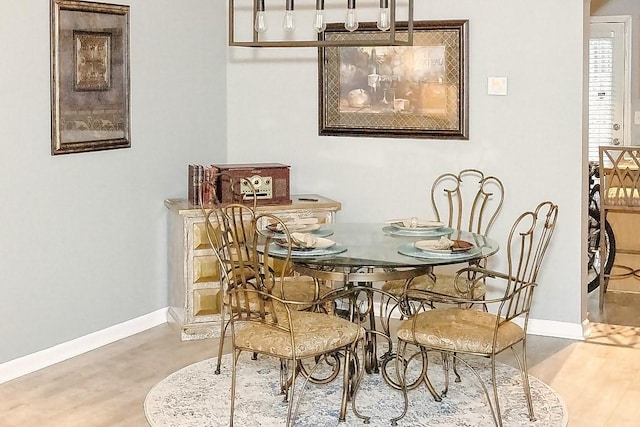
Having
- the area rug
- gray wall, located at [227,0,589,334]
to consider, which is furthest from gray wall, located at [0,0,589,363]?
the area rug

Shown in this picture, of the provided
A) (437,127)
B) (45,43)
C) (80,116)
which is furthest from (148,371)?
(437,127)

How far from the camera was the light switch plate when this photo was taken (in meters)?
5.29

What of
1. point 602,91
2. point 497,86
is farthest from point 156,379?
point 602,91

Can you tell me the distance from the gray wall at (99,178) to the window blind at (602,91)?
12.7 ft

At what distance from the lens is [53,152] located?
4.66 metres

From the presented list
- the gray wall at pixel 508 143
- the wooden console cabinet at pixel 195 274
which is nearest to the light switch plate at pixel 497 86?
the gray wall at pixel 508 143

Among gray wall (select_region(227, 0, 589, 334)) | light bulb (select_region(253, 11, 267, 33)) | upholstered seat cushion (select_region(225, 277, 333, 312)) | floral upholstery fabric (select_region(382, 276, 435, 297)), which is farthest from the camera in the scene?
→ gray wall (select_region(227, 0, 589, 334))

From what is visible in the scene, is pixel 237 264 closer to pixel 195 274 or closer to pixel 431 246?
pixel 195 274

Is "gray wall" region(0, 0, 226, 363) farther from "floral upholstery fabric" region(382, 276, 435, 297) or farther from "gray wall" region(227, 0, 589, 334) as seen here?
"floral upholstery fabric" region(382, 276, 435, 297)

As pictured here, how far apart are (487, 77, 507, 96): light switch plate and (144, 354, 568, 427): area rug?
64.6 inches

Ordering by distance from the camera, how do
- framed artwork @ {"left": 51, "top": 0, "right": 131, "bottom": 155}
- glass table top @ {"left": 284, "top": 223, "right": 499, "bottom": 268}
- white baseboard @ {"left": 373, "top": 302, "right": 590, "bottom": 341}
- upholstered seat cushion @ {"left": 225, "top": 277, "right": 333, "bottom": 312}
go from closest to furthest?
glass table top @ {"left": 284, "top": 223, "right": 499, "bottom": 268} < upholstered seat cushion @ {"left": 225, "top": 277, "right": 333, "bottom": 312} < framed artwork @ {"left": 51, "top": 0, "right": 131, "bottom": 155} < white baseboard @ {"left": 373, "top": 302, "right": 590, "bottom": 341}

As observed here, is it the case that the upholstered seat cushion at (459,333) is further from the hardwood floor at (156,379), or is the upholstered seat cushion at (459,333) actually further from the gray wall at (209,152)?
the gray wall at (209,152)

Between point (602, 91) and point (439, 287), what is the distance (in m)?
4.47

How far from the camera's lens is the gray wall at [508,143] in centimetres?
517
